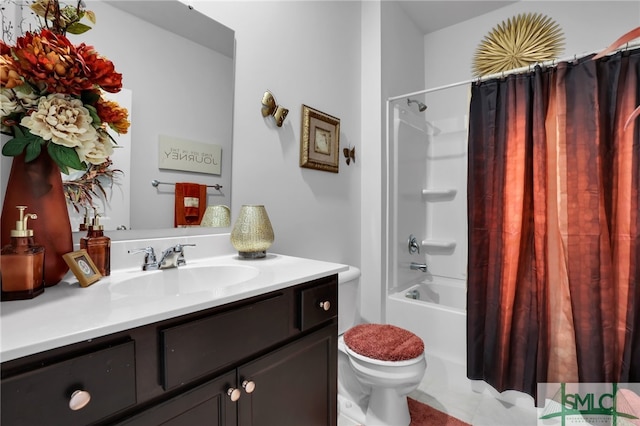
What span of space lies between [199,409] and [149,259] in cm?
56

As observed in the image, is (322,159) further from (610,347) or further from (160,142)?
(610,347)

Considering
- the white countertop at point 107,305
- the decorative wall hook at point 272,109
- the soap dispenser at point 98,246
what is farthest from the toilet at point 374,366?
the soap dispenser at point 98,246

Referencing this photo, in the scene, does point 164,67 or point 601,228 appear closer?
point 164,67

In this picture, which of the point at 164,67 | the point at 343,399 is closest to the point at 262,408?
the point at 343,399

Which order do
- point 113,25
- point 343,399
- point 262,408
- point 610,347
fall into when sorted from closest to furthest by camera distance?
point 262,408
point 113,25
point 610,347
point 343,399

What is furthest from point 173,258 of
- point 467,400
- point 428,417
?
point 467,400

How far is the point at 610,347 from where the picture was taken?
144cm

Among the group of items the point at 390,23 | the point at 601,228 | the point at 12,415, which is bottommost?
the point at 12,415

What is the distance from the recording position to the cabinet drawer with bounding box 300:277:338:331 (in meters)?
0.96

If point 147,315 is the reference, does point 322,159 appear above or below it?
above

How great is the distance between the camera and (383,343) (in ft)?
4.86

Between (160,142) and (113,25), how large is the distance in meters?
0.39

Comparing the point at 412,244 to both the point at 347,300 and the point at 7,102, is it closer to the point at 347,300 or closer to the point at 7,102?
the point at 347,300

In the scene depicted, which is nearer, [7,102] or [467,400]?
[7,102]
